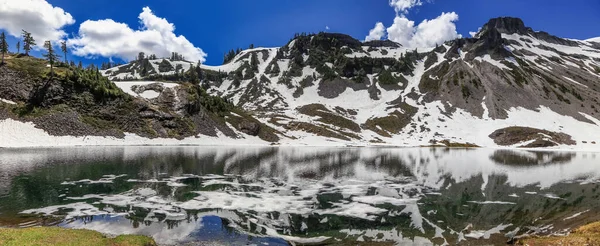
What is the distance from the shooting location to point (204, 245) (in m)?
20.3

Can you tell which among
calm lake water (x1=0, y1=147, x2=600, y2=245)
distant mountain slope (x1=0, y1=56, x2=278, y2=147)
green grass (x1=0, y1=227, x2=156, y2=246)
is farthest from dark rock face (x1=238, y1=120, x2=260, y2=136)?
green grass (x1=0, y1=227, x2=156, y2=246)

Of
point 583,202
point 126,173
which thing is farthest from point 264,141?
point 583,202

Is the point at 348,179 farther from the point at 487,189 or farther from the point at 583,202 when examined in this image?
the point at 583,202

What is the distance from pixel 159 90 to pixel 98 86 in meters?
25.9

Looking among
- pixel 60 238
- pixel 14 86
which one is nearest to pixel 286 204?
pixel 60 238

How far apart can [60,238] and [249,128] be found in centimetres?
12189

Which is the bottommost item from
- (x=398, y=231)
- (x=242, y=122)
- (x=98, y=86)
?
(x=398, y=231)


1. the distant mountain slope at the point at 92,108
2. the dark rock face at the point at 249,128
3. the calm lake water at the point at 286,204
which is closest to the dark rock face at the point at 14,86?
the distant mountain slope at the point at 92,108

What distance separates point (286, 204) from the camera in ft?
106

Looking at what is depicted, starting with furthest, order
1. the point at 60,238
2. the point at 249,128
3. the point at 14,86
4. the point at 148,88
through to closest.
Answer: the point at 249,128 < the point at 148,88 < the point at 14,86 < the point at 60,238

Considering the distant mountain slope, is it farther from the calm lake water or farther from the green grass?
the green grass

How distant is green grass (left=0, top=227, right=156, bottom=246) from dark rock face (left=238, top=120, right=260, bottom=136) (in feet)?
390

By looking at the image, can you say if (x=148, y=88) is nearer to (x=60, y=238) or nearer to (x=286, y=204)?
(x=286, y=204)

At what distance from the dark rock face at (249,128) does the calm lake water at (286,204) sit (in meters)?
84.0
